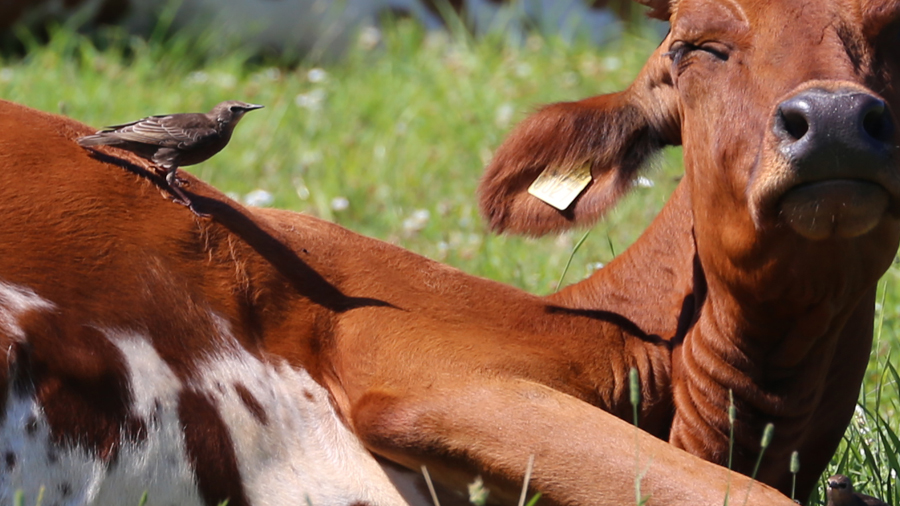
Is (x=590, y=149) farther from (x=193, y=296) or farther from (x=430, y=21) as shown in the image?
(x=430, y=21)

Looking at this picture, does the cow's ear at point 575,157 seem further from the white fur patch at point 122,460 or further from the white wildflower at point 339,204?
the white wildflower at point 339,204

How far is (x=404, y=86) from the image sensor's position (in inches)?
300

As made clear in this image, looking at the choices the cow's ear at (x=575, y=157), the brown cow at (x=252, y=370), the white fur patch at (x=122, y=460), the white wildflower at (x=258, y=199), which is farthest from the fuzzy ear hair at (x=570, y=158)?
the white wildflower at (x=258, y=199)

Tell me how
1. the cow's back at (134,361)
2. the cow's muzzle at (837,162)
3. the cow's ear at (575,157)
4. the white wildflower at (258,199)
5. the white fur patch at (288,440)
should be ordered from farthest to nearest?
the white wildflower at (258,199)
the cow's ear at (575,157)
the white fur patch at (288,440)
the cow's back at (134,361)
the cow's muzzle at (837,162)

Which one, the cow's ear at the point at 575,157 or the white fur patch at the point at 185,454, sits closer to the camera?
the white fur patch at the point at 185,454

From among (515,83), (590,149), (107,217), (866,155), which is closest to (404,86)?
(515,83)

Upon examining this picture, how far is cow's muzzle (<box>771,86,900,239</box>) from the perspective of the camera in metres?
2.55

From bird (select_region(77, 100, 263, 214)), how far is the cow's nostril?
1.37 m

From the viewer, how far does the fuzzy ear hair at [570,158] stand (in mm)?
3432

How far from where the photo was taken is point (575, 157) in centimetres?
347

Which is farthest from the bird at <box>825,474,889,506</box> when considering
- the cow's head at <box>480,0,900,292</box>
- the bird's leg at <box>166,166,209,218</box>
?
the bird's leg at <box>166,166,209,218</box>

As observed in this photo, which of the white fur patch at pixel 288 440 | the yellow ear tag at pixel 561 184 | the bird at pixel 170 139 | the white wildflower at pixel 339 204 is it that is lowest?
the white wildflower at pixel 339 204

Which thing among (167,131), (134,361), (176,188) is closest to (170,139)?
(167,131)

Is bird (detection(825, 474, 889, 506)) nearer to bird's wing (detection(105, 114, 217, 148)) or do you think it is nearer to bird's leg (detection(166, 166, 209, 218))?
bird's leg (detection(166, 166, 209, 218))
